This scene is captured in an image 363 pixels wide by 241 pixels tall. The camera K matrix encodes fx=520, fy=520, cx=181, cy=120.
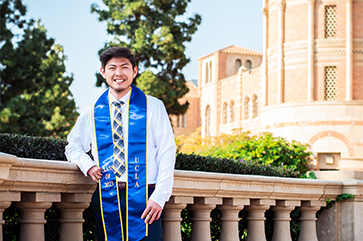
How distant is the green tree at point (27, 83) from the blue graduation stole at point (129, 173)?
56.4ft

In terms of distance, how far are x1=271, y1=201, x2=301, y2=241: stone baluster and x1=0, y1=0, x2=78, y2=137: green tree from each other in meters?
15.9

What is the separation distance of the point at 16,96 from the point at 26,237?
19.3m

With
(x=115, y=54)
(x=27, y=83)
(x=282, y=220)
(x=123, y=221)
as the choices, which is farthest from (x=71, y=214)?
(x=27, y=83)

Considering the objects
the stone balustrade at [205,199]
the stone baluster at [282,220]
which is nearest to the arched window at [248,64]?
the stone balustrade at [205,199]

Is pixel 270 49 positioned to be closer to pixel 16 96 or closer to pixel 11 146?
pixel 16 96

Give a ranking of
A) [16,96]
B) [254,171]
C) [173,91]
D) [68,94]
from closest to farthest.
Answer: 1. [254,171]
2. [16,96]
3. [173,91]
4. [68,94]

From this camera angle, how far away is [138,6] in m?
24.1

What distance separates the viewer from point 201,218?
4773 mm

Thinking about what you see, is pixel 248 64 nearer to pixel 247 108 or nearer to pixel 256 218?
pixel 247 108

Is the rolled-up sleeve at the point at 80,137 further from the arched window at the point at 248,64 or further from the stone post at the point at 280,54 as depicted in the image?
the arched window at the point at 248,64

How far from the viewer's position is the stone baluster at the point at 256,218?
5289 mm

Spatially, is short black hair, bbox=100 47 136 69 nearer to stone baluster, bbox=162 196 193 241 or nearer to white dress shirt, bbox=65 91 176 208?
white dress shirt, bbox=65 91 176 208

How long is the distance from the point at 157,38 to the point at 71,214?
20426mm

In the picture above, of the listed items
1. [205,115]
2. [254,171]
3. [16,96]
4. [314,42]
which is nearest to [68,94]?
[16,96]
